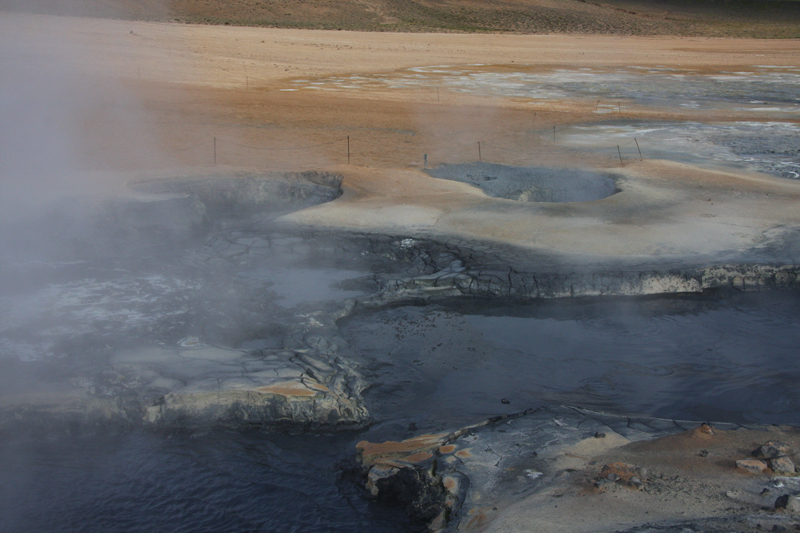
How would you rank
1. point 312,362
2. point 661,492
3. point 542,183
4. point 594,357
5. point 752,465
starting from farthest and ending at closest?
point 542,183
point 594,357
point 312,362
point 752,465
point 661,492

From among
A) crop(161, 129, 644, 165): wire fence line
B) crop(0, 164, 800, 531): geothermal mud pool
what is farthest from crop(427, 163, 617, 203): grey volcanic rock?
crop(0, 164, 800, 531): geothermal mud pool

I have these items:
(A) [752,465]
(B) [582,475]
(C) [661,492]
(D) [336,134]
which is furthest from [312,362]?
(D) [336,134]

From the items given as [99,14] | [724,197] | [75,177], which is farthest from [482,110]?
[99,14]

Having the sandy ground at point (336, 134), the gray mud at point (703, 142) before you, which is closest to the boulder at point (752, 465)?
the sandy ground at point (336, 134)

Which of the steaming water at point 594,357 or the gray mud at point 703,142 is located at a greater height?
the gray mud at point 703,142

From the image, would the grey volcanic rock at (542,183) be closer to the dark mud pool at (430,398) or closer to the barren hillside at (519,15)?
the dark mud pool at (430,398)

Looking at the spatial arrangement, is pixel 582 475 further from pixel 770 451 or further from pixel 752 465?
pixel 770 451
